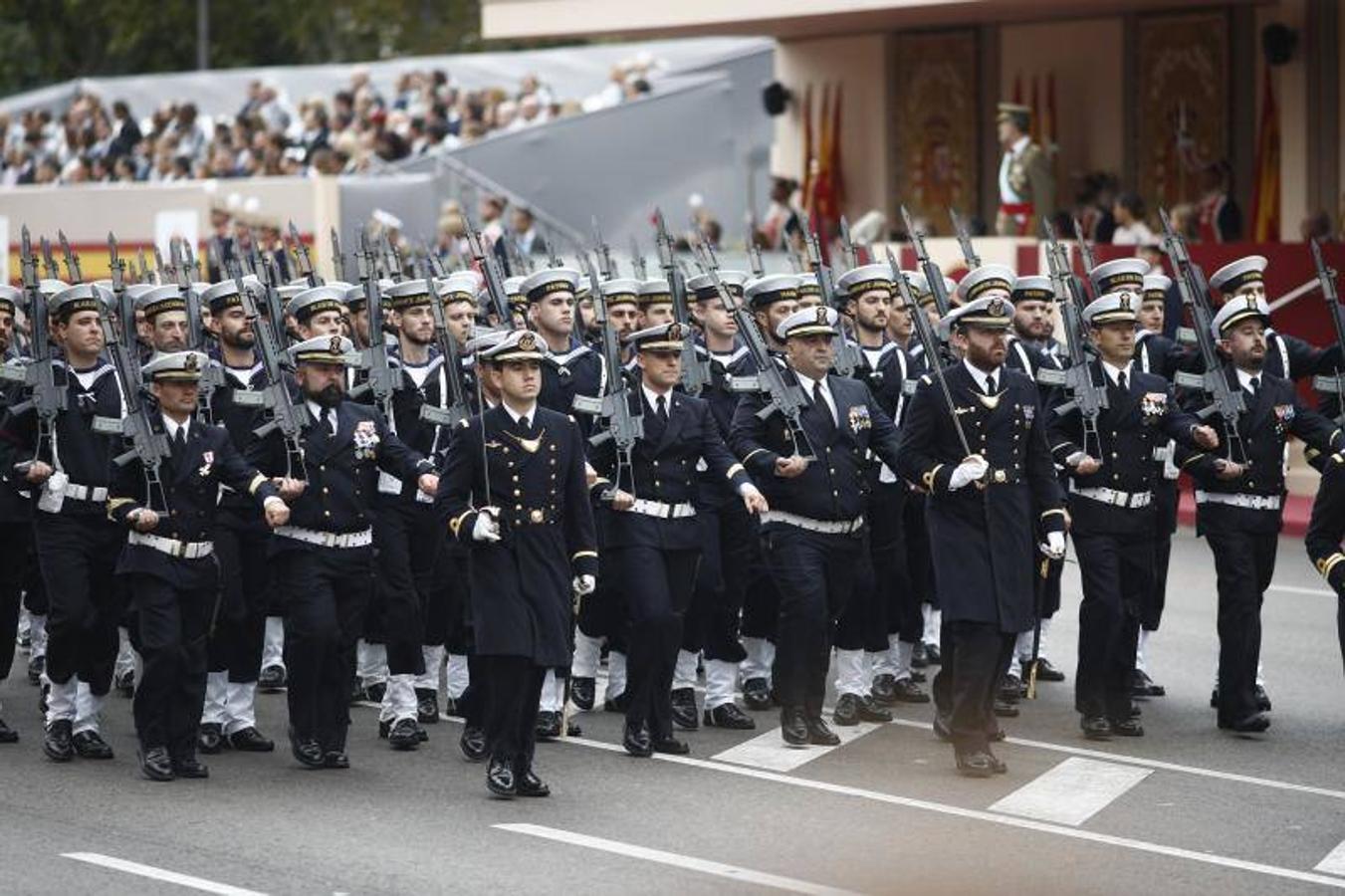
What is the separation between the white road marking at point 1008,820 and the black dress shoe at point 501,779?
1124mm

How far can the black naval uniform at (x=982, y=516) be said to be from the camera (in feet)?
40.6

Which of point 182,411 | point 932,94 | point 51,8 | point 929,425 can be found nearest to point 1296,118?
point 932,94

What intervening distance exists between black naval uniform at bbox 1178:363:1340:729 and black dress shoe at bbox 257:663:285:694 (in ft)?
15.9

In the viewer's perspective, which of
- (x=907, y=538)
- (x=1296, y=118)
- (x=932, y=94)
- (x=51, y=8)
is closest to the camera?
(x=907, y=538)

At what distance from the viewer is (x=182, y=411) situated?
12.5 meters

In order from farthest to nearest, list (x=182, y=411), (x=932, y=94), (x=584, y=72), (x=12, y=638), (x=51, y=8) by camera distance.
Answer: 1. (x=51, y=8)
2. (x=584, y=72)
3. (x=932, y=94)
4. (x=12, y=638)
5. (x=182, y=411)

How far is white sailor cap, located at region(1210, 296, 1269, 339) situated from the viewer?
44.8 feet

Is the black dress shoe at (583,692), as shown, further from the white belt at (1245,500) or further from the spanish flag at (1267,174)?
the spanish flag at (1267,174)

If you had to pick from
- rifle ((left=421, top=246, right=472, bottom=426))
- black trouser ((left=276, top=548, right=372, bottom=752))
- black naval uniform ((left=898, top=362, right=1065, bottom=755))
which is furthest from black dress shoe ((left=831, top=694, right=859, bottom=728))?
black trouser ((left=276, top=548, right=372, bottom=752))

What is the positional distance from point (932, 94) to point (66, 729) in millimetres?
19203

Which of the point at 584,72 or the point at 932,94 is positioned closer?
the point at 932,94

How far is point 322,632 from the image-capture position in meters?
12.4

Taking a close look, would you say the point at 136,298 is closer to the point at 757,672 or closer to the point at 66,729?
the point at 66,729

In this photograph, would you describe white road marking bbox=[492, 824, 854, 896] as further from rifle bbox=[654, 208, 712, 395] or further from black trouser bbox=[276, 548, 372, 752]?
rifle bbox=[654, 208, 712, 395]
